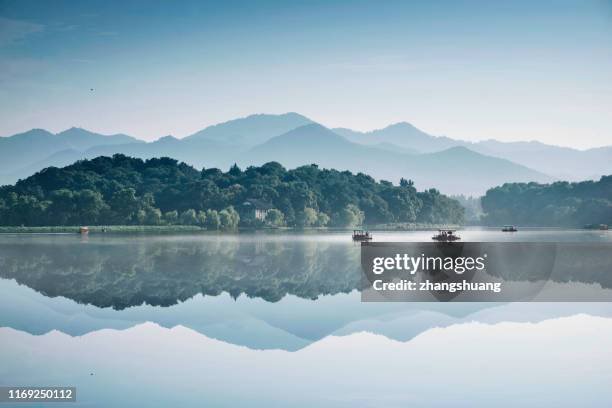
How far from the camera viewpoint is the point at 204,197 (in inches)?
3071

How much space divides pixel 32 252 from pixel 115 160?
66.0 metres

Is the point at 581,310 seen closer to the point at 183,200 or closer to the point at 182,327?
the point at 182,327

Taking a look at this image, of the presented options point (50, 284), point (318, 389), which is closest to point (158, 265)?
point (50, 284)

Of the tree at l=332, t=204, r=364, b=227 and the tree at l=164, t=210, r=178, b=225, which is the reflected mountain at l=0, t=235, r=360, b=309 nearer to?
the tree at l=164, t=210, r=178, b=225

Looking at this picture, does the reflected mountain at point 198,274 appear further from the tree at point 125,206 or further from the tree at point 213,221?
the tree at point 213,221

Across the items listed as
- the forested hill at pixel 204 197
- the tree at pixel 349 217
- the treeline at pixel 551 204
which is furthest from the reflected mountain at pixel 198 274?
the treeline at pixel 551 204

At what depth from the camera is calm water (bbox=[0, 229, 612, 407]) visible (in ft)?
27.5

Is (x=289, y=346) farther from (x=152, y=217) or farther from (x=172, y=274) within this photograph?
(x=152, y=217)

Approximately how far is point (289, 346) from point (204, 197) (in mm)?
67927

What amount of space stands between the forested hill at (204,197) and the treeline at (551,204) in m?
6.46

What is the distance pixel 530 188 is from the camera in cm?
10450

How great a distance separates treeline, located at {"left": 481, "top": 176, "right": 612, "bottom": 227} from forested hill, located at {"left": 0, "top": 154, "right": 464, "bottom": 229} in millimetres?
6464

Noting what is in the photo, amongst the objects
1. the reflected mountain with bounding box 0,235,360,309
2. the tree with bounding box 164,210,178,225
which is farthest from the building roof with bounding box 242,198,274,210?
the reflected mountain with bounding box 0,235,360,309

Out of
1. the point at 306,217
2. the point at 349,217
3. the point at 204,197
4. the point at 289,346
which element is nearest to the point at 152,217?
the point at 204,197
